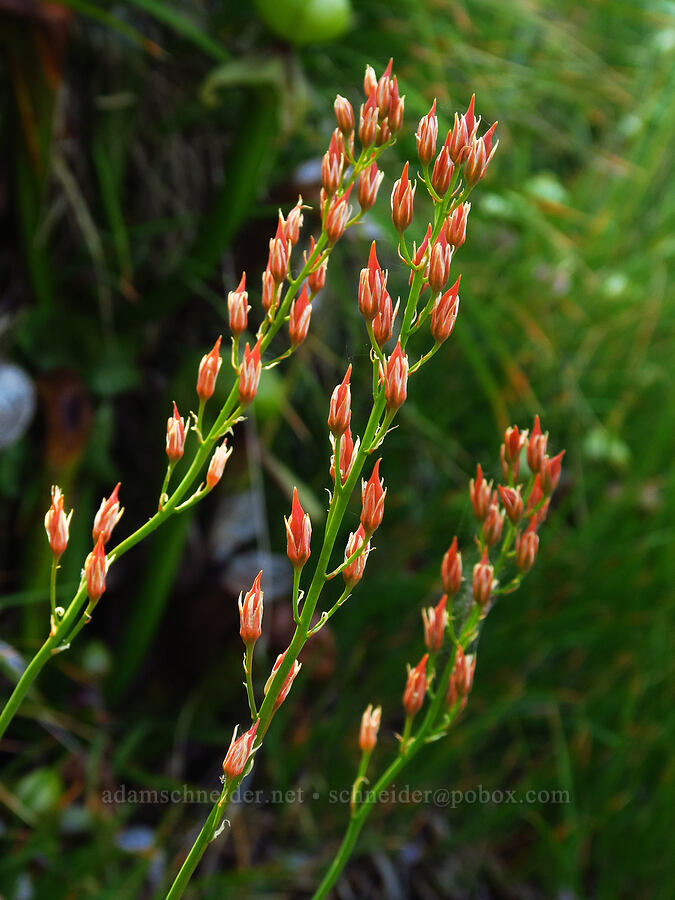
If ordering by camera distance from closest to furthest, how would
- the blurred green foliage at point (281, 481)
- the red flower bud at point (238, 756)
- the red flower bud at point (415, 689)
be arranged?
the red flower bud at point (238, 756)
the red flower bud at point (415, 689)
the blurred green foliage at point (281, 481)

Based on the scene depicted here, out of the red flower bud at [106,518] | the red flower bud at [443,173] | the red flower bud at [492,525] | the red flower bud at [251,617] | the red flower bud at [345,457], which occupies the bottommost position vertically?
the red flower bud at [492,525]

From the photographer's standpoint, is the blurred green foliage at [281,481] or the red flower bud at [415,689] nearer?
the red flower bud at [415,689]

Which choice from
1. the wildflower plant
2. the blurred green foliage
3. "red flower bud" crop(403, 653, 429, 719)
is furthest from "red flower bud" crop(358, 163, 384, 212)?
the blurred green foliage

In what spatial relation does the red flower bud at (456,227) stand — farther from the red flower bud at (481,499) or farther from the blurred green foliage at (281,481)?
the blurred green foliage at (281,481)

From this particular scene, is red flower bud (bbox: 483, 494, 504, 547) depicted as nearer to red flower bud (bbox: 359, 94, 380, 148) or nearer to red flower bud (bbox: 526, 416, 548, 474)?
red flower bud (bbox: 526, 416, 548, 474)

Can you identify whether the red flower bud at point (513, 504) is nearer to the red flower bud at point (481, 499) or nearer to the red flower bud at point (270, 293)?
the red flower bud at point (481, 499)

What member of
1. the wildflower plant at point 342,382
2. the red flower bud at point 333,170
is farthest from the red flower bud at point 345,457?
the red flower bud at point 333,170

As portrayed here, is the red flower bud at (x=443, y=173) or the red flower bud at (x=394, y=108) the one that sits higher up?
the red flower bud at (x=394, y=108)

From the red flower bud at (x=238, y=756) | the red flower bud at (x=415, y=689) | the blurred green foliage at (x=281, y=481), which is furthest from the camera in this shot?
the blurred green foliage at (x=281, y=481)
